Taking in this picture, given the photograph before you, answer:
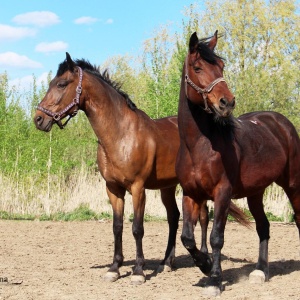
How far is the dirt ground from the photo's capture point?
5.98 m

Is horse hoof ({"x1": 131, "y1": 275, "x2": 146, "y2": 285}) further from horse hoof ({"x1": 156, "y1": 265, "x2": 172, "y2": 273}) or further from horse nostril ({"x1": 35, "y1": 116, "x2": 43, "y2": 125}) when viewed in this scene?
horse nostril ({"x1": 35, "y1": 116, "x2": 43, "y2": 125})

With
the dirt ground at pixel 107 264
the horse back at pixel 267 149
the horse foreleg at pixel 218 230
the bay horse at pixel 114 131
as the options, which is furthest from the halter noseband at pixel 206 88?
the dirt ground at pixel 107 264

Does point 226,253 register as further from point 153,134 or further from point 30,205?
point 30,205

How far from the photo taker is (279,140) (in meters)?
6.99

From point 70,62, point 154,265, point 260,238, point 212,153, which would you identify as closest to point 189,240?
point 212,153

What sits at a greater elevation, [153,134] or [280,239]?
[153,134]

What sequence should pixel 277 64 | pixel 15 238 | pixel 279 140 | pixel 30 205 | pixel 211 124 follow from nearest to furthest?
pixel 211 124, pixel 279 140, pixel 15 238, pixel 30 205, pixel 277 64

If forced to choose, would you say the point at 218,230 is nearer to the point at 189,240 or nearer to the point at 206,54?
the point at 189,240

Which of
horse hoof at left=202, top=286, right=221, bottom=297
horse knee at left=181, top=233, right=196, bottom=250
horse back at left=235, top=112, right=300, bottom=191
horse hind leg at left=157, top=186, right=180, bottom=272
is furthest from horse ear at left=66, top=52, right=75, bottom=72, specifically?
horse hoof at left=202, top=286, right=221, bottom=297

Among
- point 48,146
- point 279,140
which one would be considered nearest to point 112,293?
point 279,140

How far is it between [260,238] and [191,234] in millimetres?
1402

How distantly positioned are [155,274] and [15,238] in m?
3.53

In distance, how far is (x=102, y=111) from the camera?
699 cm

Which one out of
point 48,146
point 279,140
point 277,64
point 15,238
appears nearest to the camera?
point 279,140
